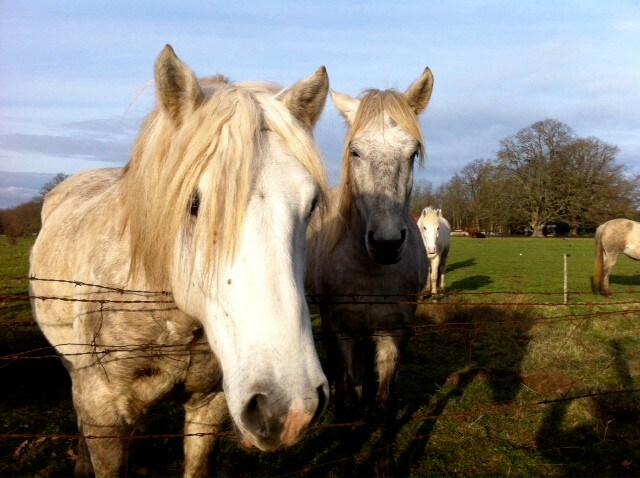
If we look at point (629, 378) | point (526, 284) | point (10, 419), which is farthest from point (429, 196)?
point (10, 419)

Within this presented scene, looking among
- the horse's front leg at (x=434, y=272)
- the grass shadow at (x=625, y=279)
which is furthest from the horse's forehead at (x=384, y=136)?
the grass shadow at (x=625, y=279)

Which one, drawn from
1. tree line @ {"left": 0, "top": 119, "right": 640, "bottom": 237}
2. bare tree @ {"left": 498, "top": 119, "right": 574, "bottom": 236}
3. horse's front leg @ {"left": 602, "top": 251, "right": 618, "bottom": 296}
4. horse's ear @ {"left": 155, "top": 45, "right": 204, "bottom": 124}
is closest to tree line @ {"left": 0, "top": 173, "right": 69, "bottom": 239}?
horse's ear @ {"left": 155, "top": 45, "right": 204, "bottom": 124}

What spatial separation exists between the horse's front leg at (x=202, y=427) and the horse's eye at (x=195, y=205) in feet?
4.42

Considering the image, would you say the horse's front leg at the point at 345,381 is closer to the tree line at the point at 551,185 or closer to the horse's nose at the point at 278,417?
the horse's nose at the point at 278,417

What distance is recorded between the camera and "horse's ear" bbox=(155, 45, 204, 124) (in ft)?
5.89

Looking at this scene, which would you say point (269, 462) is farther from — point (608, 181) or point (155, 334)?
point (608, 181)

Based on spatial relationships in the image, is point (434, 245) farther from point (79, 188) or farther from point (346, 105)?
point (79, 188)

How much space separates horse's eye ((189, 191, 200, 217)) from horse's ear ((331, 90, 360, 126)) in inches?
105

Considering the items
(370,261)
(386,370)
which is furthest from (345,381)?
(370,261)

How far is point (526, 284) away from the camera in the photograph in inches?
600

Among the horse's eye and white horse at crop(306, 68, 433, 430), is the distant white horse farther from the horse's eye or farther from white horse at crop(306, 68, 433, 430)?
the horse's eye

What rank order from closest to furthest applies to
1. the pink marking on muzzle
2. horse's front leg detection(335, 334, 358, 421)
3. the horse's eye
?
the pink marking on muzzle → the horse's eye → horse's front leg detection(335, 334, 358, 421)

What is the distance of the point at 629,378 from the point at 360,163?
15.9 ft

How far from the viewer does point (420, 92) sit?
4.14m
